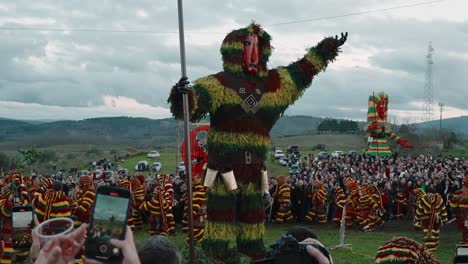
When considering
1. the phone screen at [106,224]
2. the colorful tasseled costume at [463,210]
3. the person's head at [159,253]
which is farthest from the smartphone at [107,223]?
the colorful tasseled costume at [463,210]

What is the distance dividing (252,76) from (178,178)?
1122 cm

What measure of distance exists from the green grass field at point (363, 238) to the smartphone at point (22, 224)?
15.3 ft

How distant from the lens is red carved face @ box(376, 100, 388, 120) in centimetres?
2317

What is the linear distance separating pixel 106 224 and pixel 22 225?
3153mm

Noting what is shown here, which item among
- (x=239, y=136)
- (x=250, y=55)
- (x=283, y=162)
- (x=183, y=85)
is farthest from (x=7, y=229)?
(x=283, y=162)

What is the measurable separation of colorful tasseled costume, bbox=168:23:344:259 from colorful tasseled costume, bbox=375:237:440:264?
3.66 metres

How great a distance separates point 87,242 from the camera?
2650 mm

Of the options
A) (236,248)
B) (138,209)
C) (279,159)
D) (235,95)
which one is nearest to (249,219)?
(236,248)

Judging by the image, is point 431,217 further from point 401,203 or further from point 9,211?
point 9,211

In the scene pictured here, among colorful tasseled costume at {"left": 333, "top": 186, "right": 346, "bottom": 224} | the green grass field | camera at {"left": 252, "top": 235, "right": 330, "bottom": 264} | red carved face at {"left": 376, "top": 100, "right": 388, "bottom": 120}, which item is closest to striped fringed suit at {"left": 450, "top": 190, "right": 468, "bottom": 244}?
the green grass field

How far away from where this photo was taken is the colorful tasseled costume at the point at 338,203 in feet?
54.7

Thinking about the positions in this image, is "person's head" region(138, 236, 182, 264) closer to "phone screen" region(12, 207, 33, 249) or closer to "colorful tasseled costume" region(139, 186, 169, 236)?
"phone screen" region(12, 207, 33, 249)

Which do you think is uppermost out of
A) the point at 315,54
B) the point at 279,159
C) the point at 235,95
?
the point at 315,54

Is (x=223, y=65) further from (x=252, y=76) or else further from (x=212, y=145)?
(x=212, y=145)
